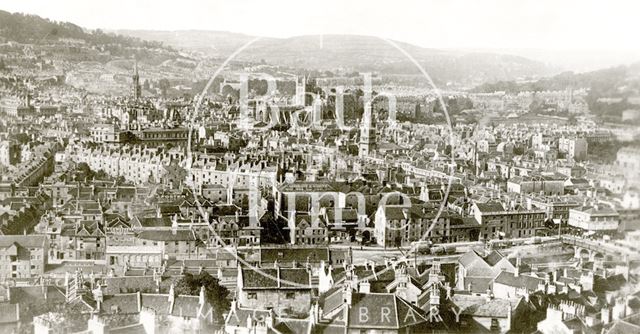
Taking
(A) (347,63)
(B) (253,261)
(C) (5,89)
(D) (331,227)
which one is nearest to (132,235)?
(B) (253,261)

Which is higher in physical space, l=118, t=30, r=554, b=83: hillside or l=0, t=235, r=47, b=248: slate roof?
l=118, t=30, r=554, b=83: hillside

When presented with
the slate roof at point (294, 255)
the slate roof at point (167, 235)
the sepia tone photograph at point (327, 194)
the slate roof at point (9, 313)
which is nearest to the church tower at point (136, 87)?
the sepia tone photograph at point (327, 194)

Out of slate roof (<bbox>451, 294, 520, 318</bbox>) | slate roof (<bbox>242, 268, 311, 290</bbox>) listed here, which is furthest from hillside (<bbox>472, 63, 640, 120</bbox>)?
slate roof (<bbox>242, 268, 311, 290</bbox>)

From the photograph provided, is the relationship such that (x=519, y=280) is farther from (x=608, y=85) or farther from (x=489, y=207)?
(x=608, y=85)

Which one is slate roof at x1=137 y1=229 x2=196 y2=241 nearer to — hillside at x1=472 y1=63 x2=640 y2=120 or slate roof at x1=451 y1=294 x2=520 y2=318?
slate roof at x1=451 y1=294 x2=520 y2=318

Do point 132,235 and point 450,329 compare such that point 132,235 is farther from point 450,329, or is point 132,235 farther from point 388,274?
point 450,329

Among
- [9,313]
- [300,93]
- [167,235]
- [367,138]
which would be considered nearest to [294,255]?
[167,235]
